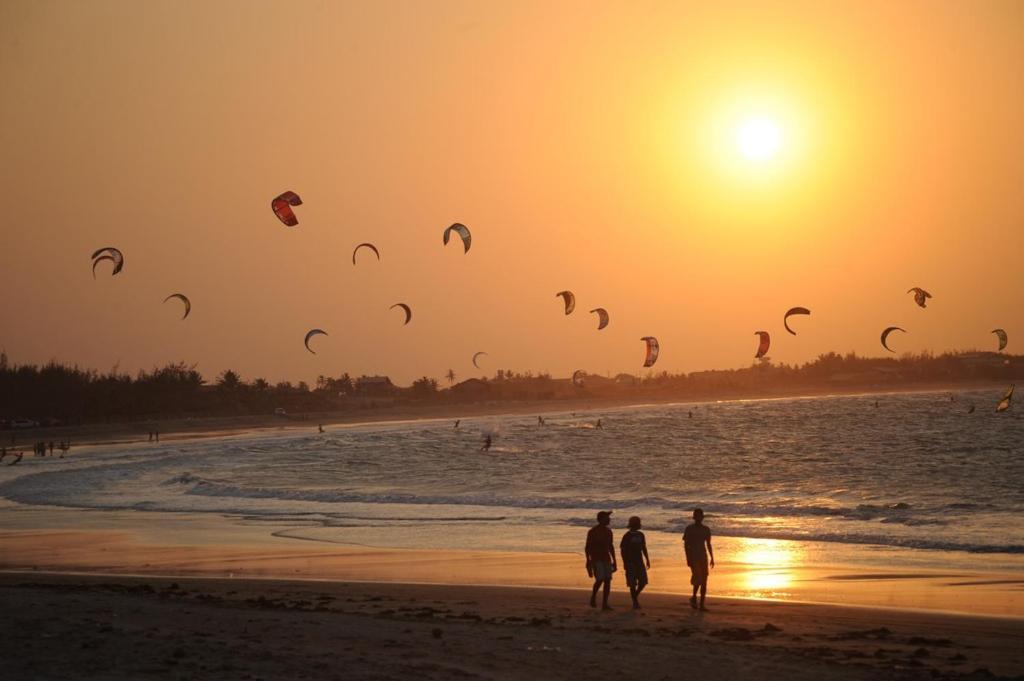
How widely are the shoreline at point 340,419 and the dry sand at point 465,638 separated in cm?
5750

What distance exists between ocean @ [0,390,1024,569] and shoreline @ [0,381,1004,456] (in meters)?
15.1

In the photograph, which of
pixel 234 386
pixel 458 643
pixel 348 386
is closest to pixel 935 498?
pixel 458 643

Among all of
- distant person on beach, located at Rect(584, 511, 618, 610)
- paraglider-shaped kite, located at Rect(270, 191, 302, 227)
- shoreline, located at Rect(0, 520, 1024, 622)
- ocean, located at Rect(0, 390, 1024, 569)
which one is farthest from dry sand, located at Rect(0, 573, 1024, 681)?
paraglider-shaped kite, located at Rect(270, 191, 302, 227)

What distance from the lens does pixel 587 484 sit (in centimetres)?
3634

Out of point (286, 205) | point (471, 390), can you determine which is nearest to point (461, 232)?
point (286, 205)

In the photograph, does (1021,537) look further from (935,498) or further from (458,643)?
(458,643)

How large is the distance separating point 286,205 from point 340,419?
76747mm

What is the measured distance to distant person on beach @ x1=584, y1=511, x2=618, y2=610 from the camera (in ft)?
39.6

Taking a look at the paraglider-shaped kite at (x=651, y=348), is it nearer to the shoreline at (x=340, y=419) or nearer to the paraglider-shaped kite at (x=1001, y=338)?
the paraglider-shaped kite at (x=1001, y=338)

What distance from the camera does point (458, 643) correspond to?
963cm

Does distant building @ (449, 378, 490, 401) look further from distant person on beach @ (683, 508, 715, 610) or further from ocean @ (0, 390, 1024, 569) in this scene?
distant person on beach @ (683, 508, 715, 610)

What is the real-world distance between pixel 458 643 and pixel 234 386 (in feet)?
382

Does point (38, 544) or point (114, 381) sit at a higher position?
point (114, 381)

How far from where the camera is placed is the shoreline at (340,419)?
3044 inches
